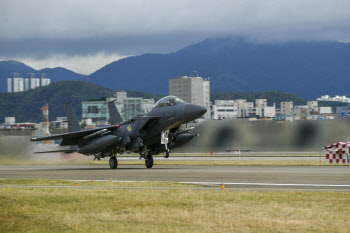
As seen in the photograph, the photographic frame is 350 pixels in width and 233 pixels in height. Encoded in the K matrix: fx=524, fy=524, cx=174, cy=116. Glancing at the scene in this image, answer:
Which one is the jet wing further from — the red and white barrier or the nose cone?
the red and white barrier

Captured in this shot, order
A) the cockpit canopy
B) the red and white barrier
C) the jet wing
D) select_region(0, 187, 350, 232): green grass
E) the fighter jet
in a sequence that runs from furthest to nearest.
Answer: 1. the red and white barrier
2. the jet wing
3. the cockpit canopy
4. the fighter jet
5. select_region(0, 187, 350, 232): green grass

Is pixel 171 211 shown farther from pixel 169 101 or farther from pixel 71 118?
pixel 71 118

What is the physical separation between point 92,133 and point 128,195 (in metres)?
19.4

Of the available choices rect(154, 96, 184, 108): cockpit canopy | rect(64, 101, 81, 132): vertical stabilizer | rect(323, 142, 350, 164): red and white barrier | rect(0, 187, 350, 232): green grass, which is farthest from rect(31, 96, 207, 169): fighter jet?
rect(0, 187, 350, 232): green grass

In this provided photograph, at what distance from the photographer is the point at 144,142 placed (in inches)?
1405

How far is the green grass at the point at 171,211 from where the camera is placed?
40.1 ft

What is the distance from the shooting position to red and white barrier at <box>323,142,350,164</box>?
4222cm

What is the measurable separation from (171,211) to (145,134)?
20943mm

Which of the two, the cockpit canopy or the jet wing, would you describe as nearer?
the cockpit canopy

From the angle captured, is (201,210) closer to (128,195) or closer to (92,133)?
(128,195)

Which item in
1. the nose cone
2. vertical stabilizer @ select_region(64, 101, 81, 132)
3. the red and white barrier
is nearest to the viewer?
the nose cone

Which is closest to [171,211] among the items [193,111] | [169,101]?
[193,111]

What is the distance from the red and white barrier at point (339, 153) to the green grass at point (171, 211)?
25.7 m

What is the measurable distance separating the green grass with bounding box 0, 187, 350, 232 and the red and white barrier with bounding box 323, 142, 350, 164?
25.7 metres
